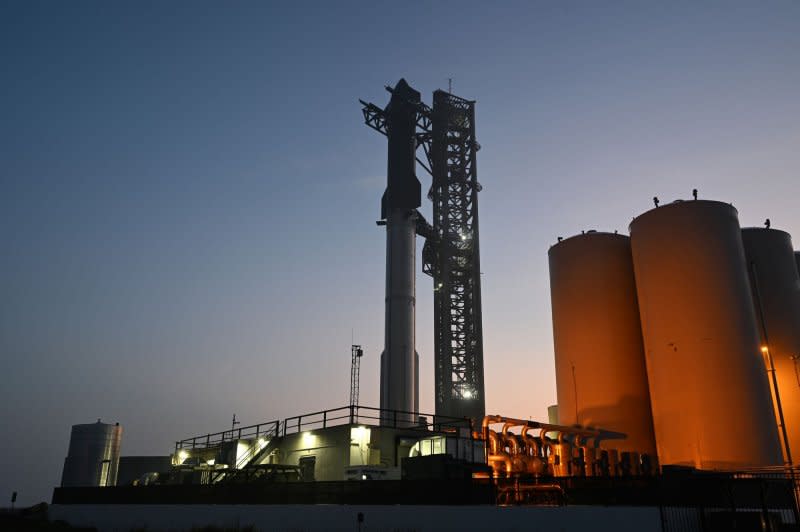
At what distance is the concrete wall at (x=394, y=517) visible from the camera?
18516 millimetres

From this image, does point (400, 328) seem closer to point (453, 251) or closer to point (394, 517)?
point (453, 251)

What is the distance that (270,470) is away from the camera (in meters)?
32.6

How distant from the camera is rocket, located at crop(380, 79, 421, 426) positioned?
165 ft

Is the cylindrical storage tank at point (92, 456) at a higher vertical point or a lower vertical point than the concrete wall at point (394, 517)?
higher

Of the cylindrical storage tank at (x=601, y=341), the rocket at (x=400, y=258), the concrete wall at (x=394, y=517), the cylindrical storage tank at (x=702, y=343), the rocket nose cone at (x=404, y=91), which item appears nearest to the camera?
the concrete wall at (x=394, y=517)

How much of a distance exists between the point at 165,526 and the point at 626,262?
36704 mm

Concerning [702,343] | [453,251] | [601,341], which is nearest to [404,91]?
[453,251]

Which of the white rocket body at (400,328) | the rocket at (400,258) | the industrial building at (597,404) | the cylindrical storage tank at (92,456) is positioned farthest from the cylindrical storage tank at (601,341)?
the cylindrical storage tank at (92,456)

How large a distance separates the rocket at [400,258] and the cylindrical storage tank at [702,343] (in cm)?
1788

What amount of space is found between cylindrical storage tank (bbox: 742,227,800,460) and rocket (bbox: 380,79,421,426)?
82.3ft

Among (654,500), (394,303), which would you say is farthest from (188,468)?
(654,500)

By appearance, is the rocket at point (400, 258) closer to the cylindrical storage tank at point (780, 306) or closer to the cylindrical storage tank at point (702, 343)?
the cylindrical storage tank at point (702, 343)

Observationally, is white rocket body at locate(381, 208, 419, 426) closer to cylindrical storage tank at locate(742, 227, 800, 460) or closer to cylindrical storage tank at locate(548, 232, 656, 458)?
cylindrical storage tank at locate(548, 232, 656, 458)

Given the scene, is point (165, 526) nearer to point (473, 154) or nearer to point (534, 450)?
point (534, 450)
